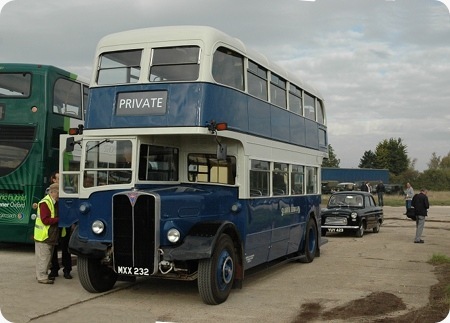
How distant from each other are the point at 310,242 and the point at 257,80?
16.0 ft

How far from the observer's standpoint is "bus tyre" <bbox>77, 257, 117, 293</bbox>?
884 centimetres

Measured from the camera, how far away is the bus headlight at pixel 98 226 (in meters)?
8.52

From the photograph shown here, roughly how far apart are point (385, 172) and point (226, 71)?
66.0 m

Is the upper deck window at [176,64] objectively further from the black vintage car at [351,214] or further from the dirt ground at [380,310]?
the black vintage car at [351,214]

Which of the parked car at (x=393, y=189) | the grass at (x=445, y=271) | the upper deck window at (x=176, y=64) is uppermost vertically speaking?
the upper deck window at (x=176, y=64)

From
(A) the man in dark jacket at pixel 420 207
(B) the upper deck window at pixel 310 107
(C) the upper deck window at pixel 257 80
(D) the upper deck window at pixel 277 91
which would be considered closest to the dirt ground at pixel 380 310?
(C) the upper deck window at pixel 257 80

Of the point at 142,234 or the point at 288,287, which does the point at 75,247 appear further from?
the point at 288,287

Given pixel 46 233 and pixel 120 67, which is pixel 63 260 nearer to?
pixel 46 233

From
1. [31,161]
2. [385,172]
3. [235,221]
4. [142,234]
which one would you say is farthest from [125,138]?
[385,172]

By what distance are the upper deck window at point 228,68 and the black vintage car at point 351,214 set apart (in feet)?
34.0

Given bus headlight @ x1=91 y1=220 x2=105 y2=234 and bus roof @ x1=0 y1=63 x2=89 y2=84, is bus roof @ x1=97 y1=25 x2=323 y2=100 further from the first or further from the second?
bus roof @ x1=0 y1=63 x2=89 y2=84

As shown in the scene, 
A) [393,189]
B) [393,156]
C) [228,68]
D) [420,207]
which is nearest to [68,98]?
[228,68]

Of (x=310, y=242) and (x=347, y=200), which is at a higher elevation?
(x=347, y=200)

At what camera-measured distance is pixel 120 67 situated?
9.14 meters
